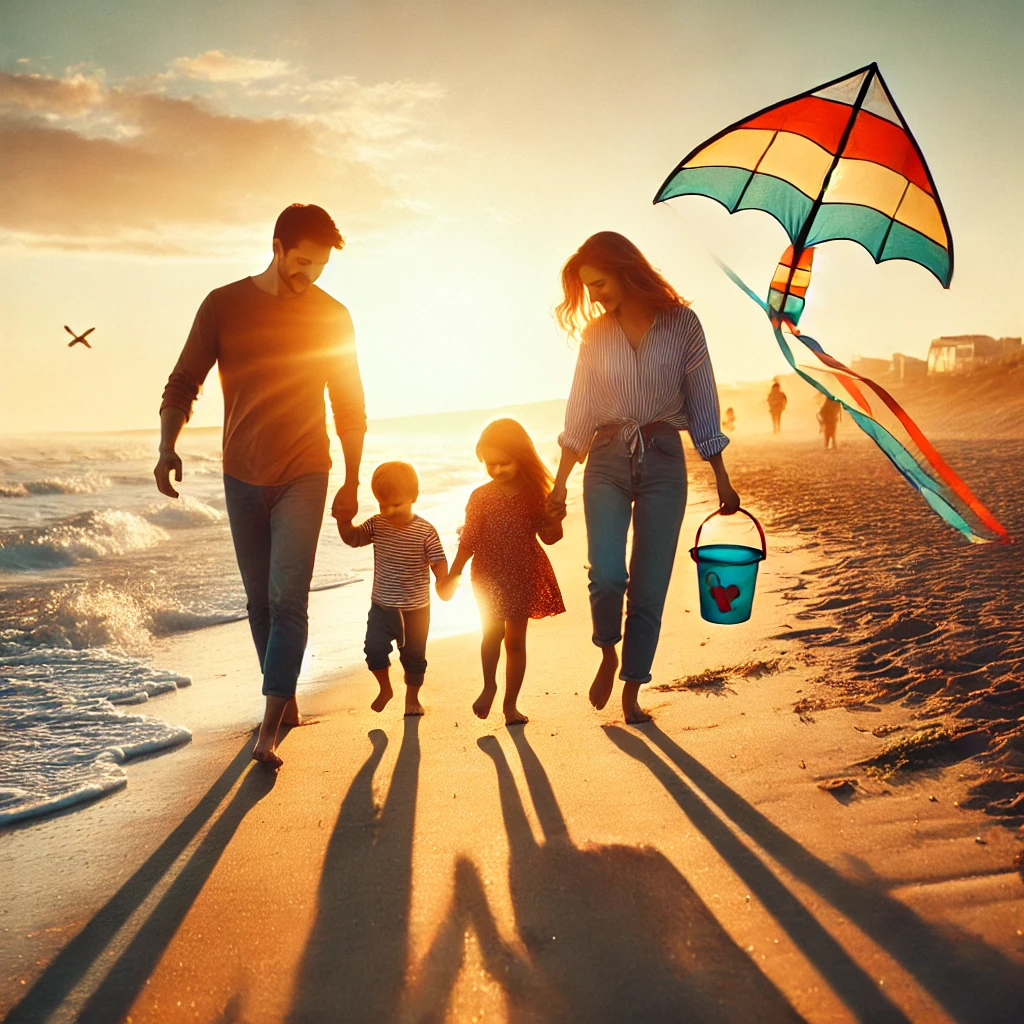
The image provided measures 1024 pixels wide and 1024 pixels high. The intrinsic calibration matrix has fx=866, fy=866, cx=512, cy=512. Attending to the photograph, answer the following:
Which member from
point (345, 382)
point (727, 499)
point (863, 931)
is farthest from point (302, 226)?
point (863, 931)

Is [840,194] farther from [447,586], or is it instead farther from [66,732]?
[66,732]

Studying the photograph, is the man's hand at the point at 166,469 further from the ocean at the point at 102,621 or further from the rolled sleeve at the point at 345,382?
the ocean at the point at 102,621

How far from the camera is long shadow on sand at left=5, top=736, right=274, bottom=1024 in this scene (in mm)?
1950

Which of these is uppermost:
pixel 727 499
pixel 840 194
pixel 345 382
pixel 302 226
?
pixel 840 194

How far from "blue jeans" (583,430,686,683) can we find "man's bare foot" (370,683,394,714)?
42.9 inches

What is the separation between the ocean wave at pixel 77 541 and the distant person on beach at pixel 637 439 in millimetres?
10691

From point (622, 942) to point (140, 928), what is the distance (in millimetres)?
1247

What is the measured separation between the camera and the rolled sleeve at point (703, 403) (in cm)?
360

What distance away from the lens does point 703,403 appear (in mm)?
3607

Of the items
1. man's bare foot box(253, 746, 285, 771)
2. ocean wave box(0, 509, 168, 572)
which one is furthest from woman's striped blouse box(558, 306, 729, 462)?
ocean wave box(0, 509, 168, 572)

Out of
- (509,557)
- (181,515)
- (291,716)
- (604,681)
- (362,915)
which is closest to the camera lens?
(362,915)

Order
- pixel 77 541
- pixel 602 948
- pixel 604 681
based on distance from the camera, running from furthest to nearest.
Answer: pixel 77 541, pixel 604 681, pixel 602 948

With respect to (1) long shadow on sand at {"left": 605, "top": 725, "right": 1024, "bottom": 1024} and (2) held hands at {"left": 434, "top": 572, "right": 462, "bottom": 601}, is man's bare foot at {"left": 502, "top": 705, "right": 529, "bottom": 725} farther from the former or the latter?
(1) long shadow on sand at {"left": 605, "top": 725, "right": 1024, "bottom": 1024}

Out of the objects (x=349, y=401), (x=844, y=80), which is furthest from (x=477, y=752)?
(x=844, y=80)
